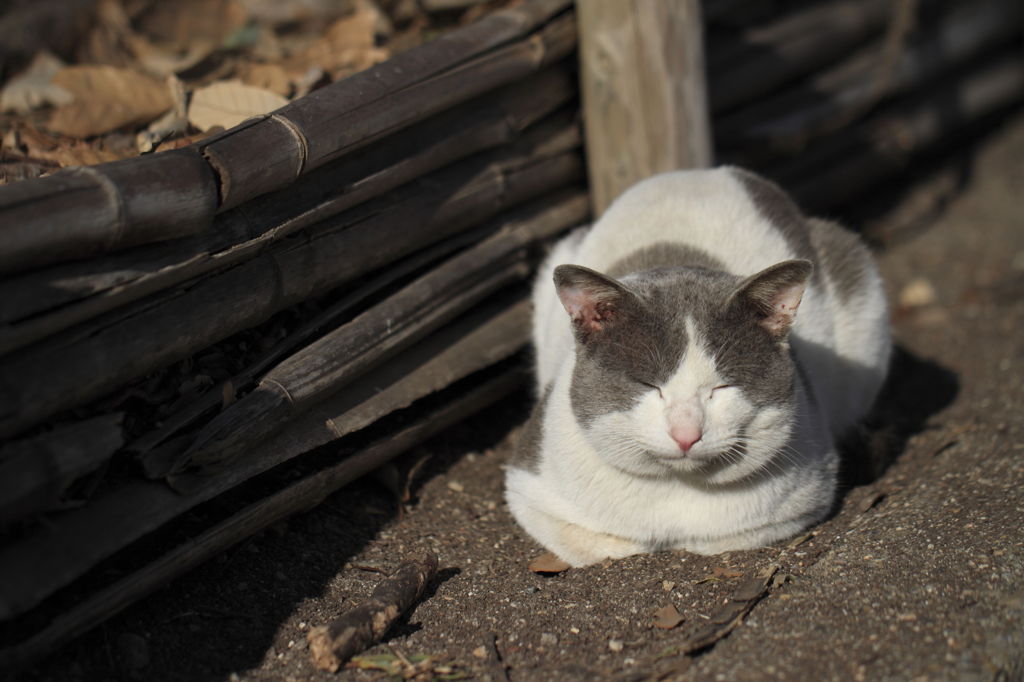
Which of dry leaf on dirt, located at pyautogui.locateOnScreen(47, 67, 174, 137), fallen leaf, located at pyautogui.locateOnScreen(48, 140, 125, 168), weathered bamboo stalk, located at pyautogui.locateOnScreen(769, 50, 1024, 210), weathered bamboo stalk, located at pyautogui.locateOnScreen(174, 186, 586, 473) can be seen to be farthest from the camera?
weathered bamboo stalk, located at pyautogui.locateOnScreen(769, 50, 1024, 210)

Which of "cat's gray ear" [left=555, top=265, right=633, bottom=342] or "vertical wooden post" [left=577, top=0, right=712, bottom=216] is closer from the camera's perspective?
"cat's gray ear" [left=555, top=265, right=633, bottom=342]

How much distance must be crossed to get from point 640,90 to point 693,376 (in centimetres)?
208

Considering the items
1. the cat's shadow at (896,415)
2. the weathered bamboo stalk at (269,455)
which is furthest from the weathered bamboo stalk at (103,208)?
the cat's shadow at (896,415)

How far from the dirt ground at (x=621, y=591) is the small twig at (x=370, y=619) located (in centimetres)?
6

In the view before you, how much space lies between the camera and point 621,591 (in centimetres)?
339

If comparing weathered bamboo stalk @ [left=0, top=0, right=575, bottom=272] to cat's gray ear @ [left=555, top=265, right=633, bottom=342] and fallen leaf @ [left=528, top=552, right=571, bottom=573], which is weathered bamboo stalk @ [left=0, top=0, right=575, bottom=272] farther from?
fallen leaf @ [left=528, top=552, right=571, bottom=573]

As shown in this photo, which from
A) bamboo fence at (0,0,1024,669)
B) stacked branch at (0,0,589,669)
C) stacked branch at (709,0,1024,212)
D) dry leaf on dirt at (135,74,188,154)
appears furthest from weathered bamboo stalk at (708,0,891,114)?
dry leaf on dirt at (135,74,188,154)

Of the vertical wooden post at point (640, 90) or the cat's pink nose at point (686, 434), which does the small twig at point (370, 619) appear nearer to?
the cat's pink nose at point (686, 434)

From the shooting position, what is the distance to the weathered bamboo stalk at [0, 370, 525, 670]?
2.78 m

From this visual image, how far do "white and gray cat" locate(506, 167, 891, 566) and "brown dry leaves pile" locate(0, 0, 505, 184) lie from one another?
1.51 metres

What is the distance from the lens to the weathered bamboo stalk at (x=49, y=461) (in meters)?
2.65

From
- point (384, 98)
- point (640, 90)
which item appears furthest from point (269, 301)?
point (640, 90)

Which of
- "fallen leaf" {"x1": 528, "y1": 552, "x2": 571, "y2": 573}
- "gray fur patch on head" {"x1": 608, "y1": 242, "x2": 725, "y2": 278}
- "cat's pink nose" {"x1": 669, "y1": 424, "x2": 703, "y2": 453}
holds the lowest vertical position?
"fallen leaf" {"x1": 528, "y1": 552, "x2": 571, "y2": 573}

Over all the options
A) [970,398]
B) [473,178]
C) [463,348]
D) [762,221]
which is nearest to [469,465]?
[463,348]
